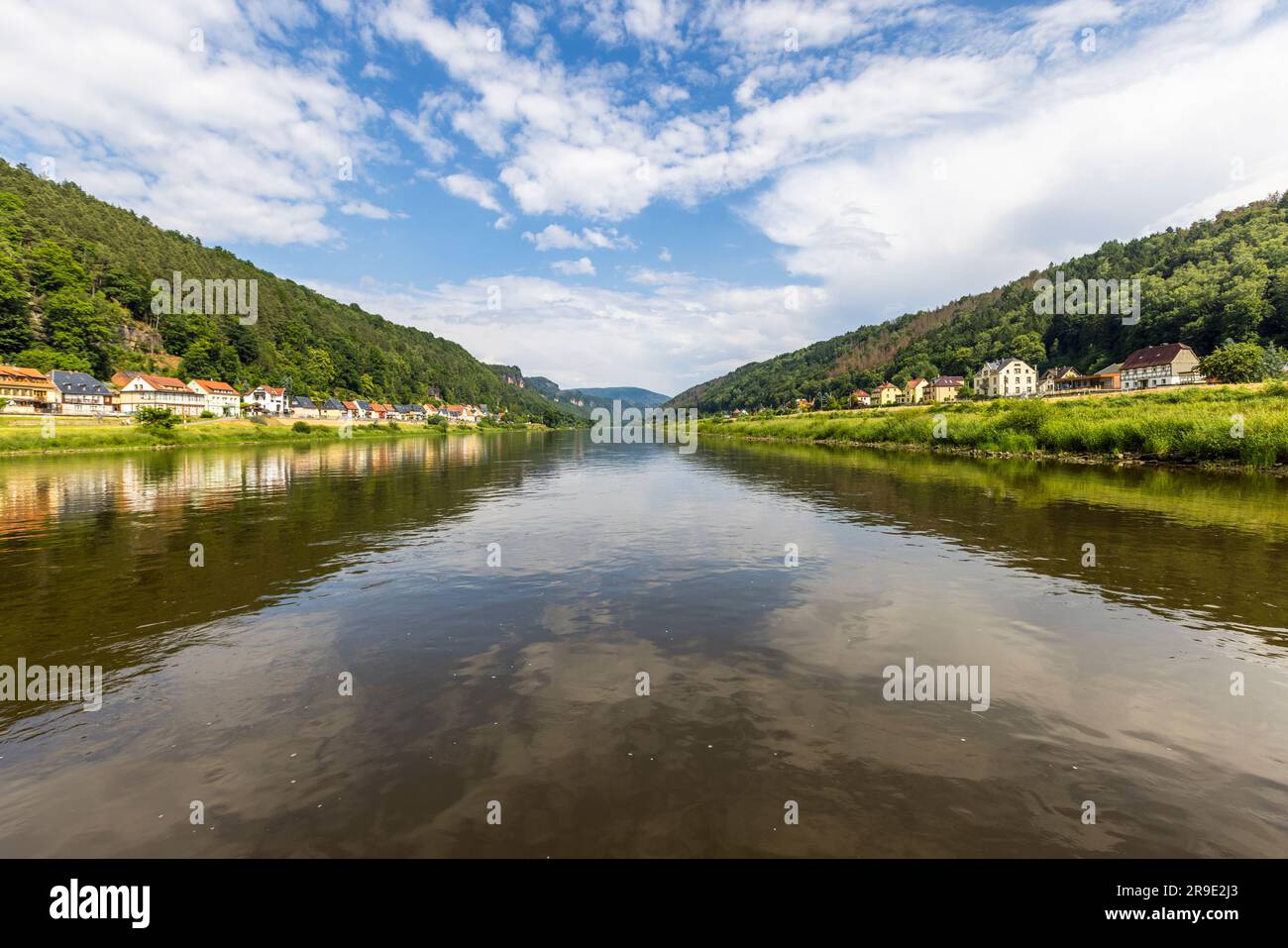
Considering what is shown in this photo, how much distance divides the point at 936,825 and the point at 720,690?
414 cm

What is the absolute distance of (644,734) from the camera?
8469mm

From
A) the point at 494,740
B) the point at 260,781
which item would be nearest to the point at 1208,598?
the point at 494,740

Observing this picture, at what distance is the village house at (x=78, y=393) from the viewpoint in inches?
4250

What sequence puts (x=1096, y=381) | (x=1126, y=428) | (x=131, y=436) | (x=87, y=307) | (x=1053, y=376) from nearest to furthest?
(x=1126, y=428)
(x=131, y=436)
(x=87, y=307)
(x=1096, y=381)
(x=1053, y=376)

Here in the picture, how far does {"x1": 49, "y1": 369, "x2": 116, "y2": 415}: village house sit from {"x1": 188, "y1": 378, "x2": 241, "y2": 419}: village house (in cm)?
3109

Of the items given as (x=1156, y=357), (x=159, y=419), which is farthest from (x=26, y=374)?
(x=1156, y=357)

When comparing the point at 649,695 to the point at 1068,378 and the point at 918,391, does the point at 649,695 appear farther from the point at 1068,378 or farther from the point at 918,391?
the point at 918,391

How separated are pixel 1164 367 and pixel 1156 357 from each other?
4.25 metres

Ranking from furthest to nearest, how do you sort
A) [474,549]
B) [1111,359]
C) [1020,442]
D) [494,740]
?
[1111,359] < [1020,442] < [474,549] < [494,740]

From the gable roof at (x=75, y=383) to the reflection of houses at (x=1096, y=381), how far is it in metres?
218

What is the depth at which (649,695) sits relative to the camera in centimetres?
979

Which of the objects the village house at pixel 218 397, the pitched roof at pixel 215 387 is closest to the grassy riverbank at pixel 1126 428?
the village house at pixel 218 397

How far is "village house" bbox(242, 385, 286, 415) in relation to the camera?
164250 millimetres
